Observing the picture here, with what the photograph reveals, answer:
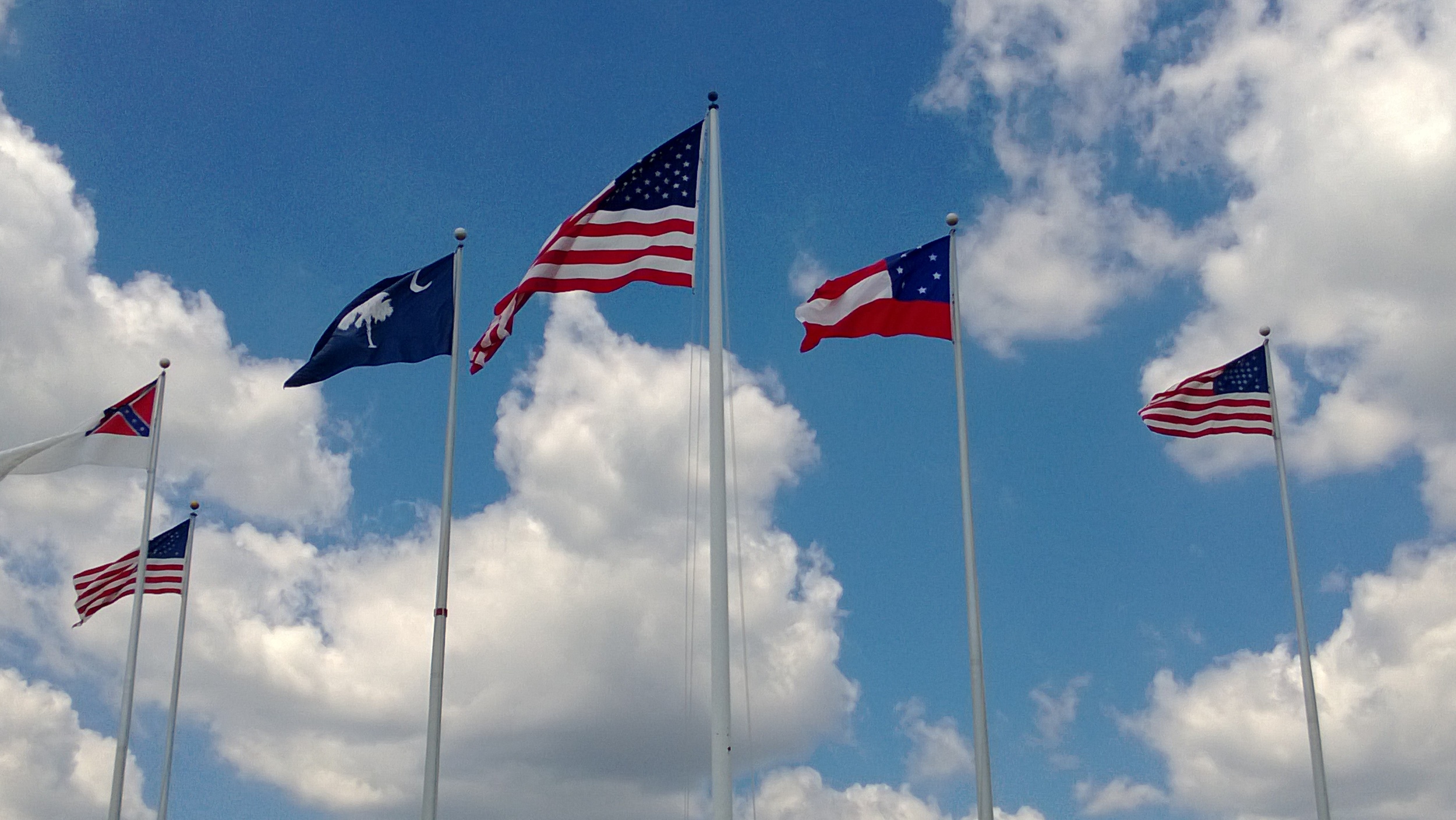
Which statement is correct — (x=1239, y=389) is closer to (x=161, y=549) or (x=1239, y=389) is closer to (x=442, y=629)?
(x=442, y=629)

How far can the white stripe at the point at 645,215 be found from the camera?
2245 centimetres

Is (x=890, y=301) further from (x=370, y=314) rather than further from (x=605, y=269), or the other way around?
(x=370, y=314)

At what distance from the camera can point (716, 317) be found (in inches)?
818

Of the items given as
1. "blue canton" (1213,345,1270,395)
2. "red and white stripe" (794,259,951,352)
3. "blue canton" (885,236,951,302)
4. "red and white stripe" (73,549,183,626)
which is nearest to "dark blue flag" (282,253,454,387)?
"red and white stripe" (794,259,951,352)

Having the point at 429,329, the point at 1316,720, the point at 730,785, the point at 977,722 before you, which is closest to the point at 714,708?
the point at 730,785

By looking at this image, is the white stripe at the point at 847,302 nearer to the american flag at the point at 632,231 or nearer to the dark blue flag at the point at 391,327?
the american flag at the point at 632,231

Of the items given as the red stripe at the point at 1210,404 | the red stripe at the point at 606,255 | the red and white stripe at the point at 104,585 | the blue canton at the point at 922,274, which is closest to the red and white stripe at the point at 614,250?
the red stripe at the point at 606,255

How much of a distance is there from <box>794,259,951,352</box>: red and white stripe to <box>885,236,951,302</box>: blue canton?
0.30ft

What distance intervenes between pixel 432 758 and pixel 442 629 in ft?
7.42

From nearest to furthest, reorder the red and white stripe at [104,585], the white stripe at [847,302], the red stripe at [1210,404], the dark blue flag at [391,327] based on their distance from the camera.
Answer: the white stripe at [847,302] < the dark blue flag at [391,327] < the red stripe at [1210,404] < the red and white stripe at [104,585]

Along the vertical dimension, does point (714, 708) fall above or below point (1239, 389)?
below

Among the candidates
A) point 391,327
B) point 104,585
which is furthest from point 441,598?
point 104,585

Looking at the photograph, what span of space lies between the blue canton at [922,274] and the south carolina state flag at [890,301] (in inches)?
0.4

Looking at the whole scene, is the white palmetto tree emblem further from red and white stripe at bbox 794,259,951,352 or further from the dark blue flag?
red and white stripe at bbox 794,259,951,352
